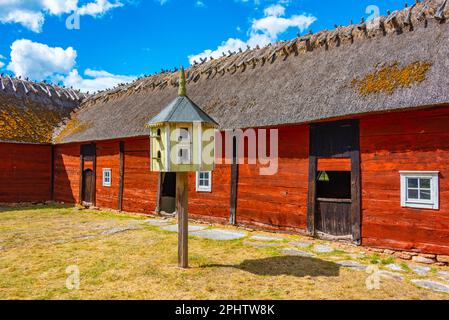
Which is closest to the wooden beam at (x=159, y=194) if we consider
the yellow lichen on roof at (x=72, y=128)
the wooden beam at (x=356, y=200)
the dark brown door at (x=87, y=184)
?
the dark brown door at (x=87, y=184)

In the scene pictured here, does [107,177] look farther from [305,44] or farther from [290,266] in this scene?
[290,266]

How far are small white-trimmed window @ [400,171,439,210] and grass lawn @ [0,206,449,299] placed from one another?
160cm

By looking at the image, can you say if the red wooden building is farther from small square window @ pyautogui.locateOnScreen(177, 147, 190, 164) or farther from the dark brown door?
small square window @ pyautogui.locateOnScreen(177, 147, 190, 164)

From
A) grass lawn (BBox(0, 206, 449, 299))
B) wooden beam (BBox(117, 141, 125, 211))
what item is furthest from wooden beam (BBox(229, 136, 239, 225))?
wooden beam (BBox(117, 141, 125, 211))

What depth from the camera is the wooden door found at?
8727mm

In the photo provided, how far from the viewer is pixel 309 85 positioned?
33.6 ft

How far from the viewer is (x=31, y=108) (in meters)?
20.5

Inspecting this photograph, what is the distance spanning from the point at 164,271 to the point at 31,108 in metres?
18.3

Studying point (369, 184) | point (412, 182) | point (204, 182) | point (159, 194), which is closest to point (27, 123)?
point (159, 194)

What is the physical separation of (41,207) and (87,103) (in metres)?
7.49

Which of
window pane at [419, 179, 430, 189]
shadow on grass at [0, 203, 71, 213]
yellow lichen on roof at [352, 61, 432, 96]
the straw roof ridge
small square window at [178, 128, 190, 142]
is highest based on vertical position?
the straw roof ridge
